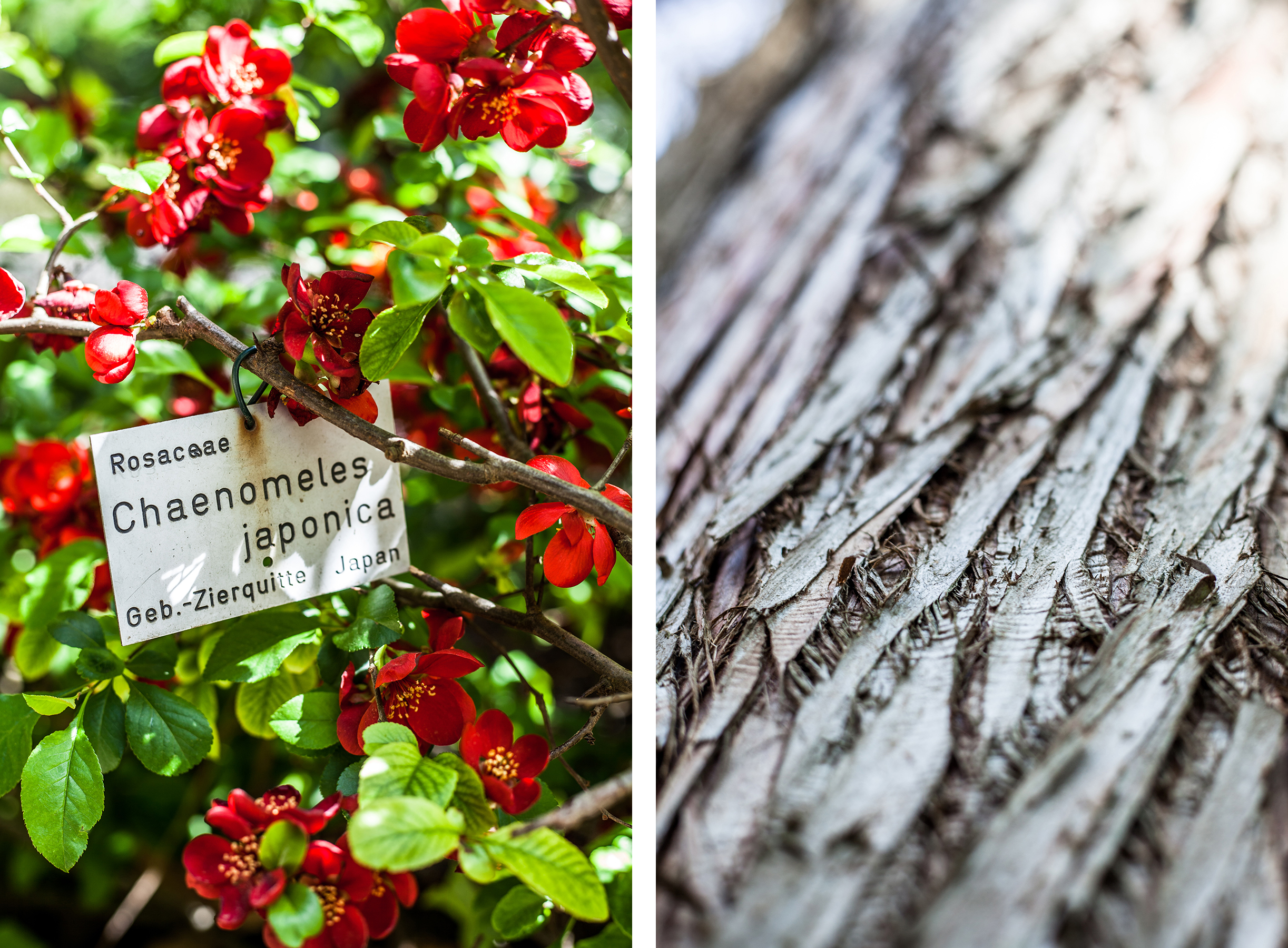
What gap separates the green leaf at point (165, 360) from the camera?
759 millimetres

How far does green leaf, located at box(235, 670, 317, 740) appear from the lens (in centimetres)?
72

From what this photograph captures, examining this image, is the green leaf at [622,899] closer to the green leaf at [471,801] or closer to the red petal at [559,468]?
the green leaf at [471,801]

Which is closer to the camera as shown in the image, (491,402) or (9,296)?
(9,296)

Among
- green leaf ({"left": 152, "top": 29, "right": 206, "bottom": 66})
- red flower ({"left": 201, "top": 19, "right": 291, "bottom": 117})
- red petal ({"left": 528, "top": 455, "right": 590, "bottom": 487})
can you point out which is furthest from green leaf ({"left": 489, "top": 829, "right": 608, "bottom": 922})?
green leaf ({"left": 152, "top": 29, "right": 206, "bottom": 66})

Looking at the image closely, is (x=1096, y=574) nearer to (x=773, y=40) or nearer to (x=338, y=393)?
(x=338, y=393)

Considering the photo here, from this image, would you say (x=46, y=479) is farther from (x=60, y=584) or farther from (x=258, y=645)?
(x=258, y=645)

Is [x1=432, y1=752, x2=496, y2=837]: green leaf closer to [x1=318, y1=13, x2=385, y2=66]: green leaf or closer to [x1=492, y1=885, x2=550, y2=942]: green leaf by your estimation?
[x1=492, y1=885, x2=550, y2=942]: green leaf

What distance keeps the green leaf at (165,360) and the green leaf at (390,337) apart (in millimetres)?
331

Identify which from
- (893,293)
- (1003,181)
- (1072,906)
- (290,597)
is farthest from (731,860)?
(1003,181)

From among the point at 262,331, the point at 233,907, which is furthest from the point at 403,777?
the point at 262,331

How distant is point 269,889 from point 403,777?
0.11m

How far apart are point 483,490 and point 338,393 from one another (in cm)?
61

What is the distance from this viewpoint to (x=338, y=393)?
1.93ft

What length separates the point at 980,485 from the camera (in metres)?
0.59
